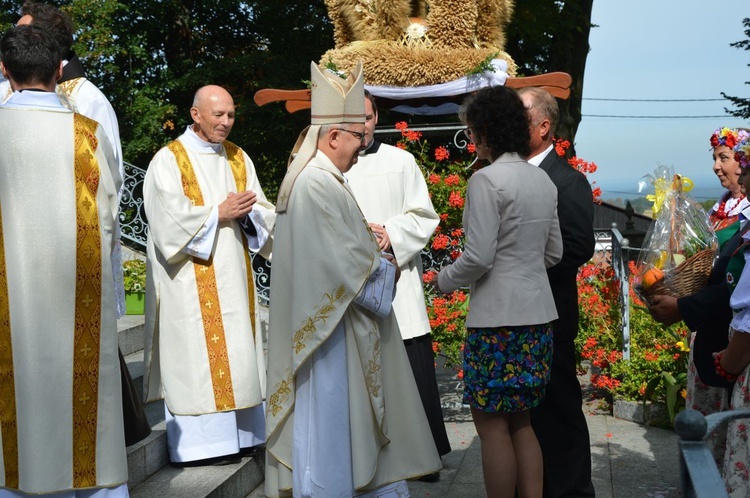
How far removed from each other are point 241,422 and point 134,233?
538 centimetres

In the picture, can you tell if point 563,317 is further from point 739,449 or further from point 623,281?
point 623,281

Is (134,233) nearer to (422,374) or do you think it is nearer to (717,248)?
(422,374)

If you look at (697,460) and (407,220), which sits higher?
(407,220)

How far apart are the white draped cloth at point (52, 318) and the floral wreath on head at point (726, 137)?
2986 millimetres

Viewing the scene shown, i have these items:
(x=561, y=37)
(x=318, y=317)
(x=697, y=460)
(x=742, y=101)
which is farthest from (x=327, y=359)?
(x=742, y=101)

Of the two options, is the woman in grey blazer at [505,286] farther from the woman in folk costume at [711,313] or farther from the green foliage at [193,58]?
the green foliage at [193,58]

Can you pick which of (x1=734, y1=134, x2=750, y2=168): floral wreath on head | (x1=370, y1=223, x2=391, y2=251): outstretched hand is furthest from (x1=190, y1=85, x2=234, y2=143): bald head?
(x1=734, y1=134, x2=750, y2=168): floral wreath on head

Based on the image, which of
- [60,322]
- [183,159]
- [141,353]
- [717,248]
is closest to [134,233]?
[141,353]

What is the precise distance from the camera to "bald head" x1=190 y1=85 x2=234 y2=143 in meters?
5.36

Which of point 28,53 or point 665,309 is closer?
point 28,53

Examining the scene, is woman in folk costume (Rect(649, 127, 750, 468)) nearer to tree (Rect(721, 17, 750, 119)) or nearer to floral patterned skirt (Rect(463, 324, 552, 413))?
floral patterned skirt (Rect(463, 324, 552, 413))

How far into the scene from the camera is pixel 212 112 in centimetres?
539

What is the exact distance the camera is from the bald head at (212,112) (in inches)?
211

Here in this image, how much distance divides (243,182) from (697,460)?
13.3ft
